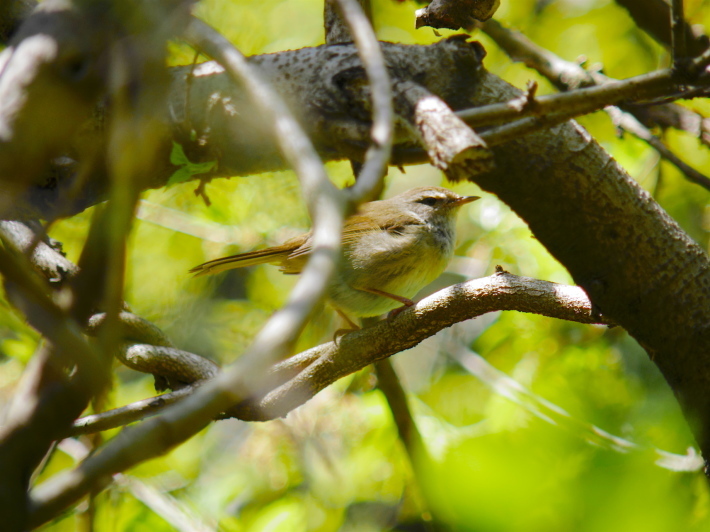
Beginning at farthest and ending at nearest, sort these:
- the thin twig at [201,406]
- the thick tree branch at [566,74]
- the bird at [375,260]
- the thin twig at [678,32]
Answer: the bird at [375,260] → the thick tree branch at [566,74] → the thin twig at [678,32] → the thin twig at [201,406]

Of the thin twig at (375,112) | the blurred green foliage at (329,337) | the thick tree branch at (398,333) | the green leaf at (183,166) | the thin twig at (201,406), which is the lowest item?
the blurred green foliage at (329,337)

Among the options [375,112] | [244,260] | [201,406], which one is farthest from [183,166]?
[201,406]

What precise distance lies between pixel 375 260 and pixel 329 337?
52.4 inches

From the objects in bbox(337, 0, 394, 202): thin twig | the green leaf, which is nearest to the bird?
the green leaf

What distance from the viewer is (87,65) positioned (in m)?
1.94

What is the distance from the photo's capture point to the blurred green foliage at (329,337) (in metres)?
2.86

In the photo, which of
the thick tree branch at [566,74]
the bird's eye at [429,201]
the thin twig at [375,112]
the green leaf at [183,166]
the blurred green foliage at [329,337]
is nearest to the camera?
the thin twig at [375,112]

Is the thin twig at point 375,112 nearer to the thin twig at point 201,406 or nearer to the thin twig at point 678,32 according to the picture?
the thin twig at point 201,406

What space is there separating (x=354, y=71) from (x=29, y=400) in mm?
1715

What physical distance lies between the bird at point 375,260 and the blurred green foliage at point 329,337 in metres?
0.68

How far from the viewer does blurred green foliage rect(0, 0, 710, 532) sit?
2.86 metres

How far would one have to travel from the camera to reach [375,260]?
3.29 m

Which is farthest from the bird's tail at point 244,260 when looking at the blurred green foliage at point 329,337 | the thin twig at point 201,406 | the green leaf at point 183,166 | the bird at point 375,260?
the thin twig at point 201,406

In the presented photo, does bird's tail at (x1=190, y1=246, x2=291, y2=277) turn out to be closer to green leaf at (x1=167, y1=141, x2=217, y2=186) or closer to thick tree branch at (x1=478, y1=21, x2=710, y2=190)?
green leaf at (x1=167, y1=141, x2=217, y2=186)
